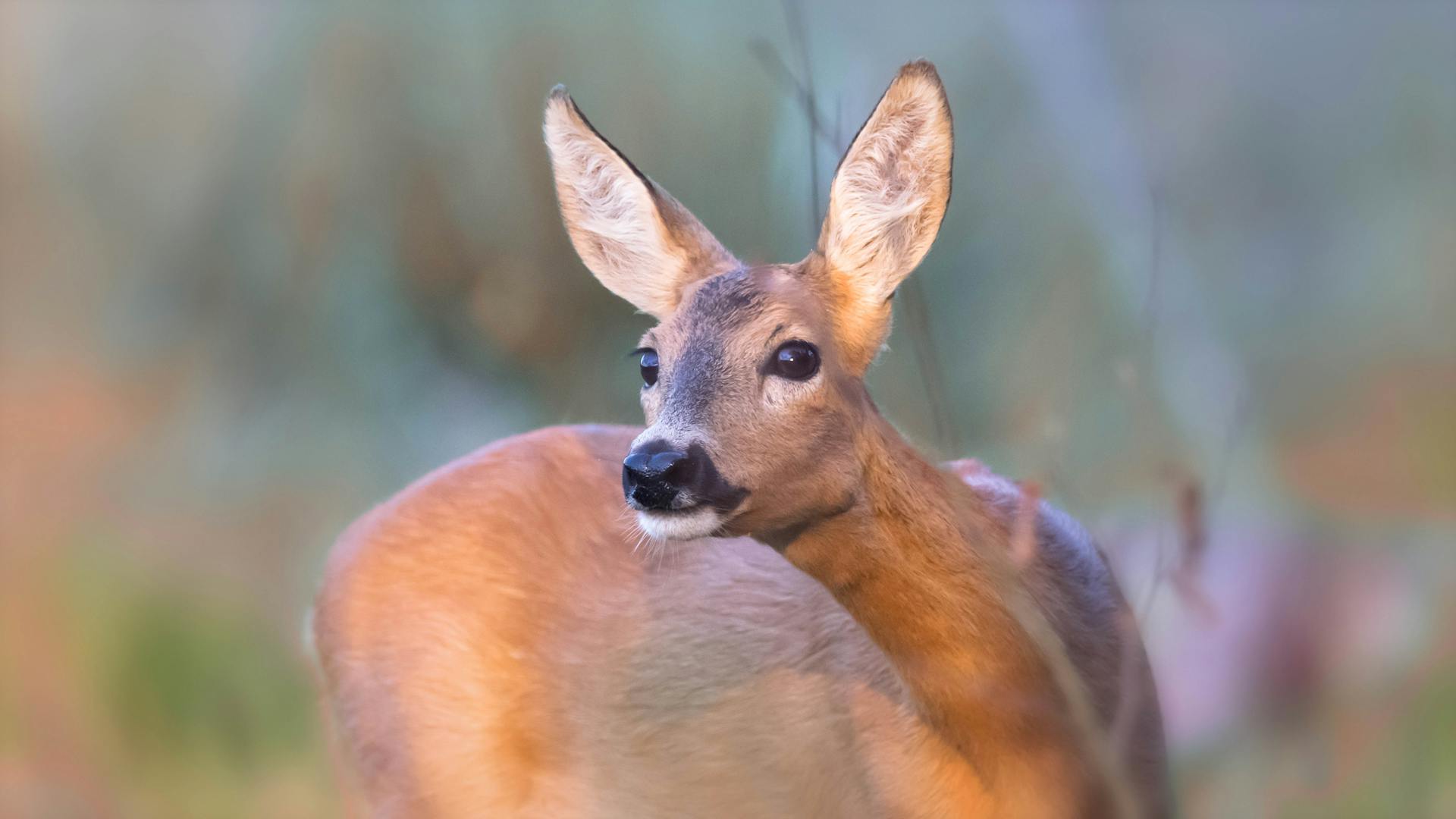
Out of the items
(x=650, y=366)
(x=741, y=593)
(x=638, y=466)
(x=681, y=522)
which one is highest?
(x=650, y=366)

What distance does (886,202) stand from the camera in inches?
105

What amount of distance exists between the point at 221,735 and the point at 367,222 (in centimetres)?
181

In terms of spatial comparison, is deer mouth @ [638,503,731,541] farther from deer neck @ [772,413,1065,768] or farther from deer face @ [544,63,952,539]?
deer neck @ [772,413,1065,768]

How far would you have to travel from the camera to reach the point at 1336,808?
2803 millimetres

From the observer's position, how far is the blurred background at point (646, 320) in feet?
10.1

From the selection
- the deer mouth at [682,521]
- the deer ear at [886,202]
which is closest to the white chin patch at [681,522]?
the deer mouth at [682,521]

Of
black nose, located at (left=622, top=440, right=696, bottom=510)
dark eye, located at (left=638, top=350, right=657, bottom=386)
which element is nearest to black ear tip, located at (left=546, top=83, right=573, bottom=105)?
dark eye, located at (left=638, top=350, right=657, bottom=386)

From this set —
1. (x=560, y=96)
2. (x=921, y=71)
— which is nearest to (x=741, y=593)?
(x=560, y=96)

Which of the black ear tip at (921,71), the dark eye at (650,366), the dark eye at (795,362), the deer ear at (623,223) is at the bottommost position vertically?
the dark eye at (650,366)

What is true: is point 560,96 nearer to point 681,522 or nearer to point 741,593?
point 681,522

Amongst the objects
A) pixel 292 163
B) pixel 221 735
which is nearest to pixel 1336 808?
pixel 221 735

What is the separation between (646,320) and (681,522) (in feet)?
7.48

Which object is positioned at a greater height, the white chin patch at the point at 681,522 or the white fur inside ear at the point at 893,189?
the white fur inside ear at the point at 893,189

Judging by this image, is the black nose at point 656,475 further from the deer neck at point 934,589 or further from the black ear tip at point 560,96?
the black ear tip at point 560,96
